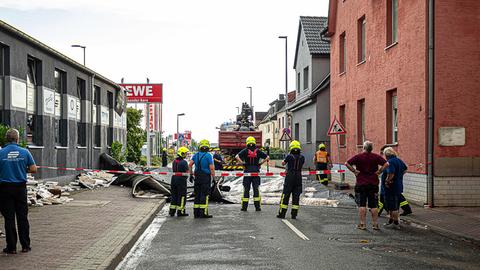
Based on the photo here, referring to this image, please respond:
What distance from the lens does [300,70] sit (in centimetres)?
3819

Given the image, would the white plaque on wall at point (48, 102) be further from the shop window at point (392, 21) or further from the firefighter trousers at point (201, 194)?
the shop window at point (392, 21)

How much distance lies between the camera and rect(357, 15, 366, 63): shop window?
21667 millimetres

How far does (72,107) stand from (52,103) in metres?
2.63

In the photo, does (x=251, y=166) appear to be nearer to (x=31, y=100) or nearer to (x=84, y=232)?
(x=84, y=232)

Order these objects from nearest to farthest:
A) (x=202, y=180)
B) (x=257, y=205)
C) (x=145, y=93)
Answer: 1. (x=202, y=180)
2. (x=257, y=205)
3. (x=145, y=93)

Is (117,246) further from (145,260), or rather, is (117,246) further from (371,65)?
(371,65)

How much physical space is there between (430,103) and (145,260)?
9.64 metres

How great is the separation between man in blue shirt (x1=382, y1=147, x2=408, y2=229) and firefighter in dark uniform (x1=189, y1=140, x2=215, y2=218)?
3939 mm

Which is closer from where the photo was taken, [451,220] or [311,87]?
[451,220]

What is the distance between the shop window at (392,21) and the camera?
1811 cm

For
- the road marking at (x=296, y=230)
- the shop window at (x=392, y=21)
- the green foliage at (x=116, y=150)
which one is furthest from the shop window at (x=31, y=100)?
the shop window at (x=392, y=21)

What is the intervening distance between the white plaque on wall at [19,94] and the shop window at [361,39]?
12.2 metres

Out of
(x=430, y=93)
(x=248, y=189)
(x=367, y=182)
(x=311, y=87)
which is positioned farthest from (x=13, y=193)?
(x=311, y=87)

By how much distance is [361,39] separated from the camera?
72.1ft
